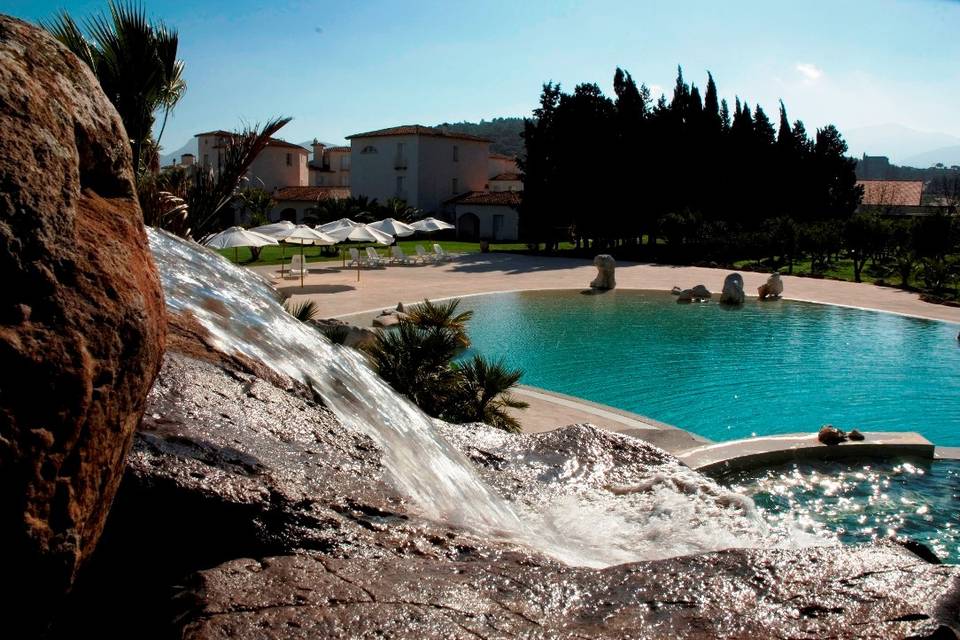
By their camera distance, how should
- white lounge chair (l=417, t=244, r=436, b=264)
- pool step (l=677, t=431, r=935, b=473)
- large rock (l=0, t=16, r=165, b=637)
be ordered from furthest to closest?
white lounge chair (l=417, t=244, r=436, b=264), pool step (l=677, t=431, r=935, b=473), large rock (l=0, t=16, r=165, b=637)

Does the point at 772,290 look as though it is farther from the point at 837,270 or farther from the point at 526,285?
the point at 837,270

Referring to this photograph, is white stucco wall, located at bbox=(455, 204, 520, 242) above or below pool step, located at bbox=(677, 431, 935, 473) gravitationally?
above

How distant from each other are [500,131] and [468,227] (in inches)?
3922

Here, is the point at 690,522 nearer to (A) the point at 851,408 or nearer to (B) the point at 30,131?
(B) the point at 30,131

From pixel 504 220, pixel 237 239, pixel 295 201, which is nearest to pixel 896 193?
pixel 504 220

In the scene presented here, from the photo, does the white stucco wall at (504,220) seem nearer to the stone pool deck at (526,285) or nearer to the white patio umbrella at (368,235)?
the stone pool deck at (526,285)

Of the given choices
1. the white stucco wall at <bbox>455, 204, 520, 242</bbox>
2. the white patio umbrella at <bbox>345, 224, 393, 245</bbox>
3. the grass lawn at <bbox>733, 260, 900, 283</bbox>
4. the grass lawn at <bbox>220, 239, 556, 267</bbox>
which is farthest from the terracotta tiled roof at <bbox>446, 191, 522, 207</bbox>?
the white patio umbrella at <bbox>345, 224, 393, 245</bbox>

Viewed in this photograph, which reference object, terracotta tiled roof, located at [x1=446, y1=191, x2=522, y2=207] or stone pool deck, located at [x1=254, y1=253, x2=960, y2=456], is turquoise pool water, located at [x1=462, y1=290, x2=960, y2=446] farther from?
terracotta tiled roof, located at [x1=446, y1=191, x2=522, y2=207]

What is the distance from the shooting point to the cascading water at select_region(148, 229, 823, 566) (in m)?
4.51

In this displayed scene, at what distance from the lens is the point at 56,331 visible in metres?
2.14

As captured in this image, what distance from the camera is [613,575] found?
327cm

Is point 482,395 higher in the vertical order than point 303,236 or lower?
lower

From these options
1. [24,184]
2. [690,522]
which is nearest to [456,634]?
[24,184]

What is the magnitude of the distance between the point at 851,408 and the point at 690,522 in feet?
29.5
